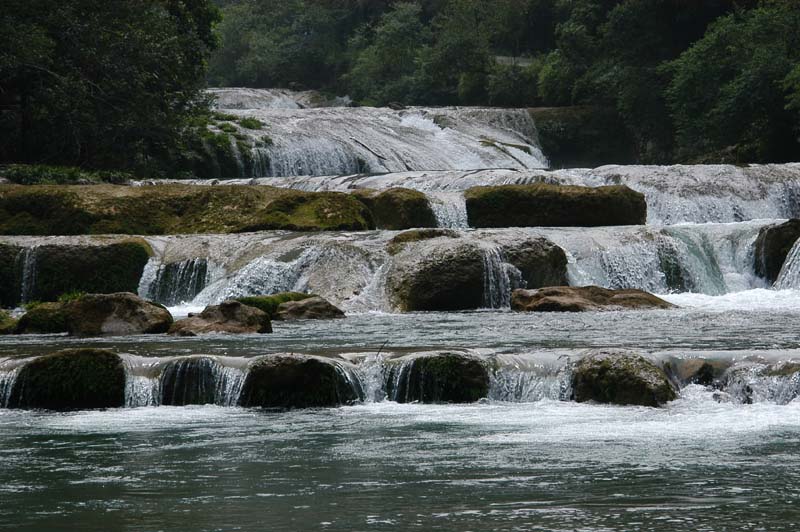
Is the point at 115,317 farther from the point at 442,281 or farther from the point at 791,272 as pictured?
the point at 791,272

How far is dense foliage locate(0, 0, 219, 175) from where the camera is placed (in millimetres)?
32594

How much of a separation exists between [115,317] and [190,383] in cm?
536

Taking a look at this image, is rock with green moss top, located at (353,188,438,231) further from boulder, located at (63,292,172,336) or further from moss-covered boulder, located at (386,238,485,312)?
boulder, located at (63,292,172,336)

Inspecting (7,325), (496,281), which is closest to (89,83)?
(496,281)

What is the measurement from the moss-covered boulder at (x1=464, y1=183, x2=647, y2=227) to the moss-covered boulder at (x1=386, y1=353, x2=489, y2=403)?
1427cm

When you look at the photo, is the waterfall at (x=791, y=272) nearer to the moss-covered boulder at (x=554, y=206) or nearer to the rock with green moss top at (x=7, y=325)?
the moss-covered boulder at (x=554, y=206)

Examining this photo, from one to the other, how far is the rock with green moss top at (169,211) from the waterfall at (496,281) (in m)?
4.51

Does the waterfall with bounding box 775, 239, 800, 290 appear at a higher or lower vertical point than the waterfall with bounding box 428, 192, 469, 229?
lower

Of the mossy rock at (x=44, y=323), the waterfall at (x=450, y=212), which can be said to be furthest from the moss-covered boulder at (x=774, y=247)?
the mossy rock at (x=44, y=323)

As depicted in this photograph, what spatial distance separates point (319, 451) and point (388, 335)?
696 cm

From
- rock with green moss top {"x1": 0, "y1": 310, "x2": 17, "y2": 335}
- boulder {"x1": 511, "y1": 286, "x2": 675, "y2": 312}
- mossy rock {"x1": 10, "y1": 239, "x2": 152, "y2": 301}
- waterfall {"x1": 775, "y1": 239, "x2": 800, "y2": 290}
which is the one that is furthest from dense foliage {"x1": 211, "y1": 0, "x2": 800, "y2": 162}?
rock with green moss top {"x1": 0, "y1": 310, "x2": 17, "y2": 335}

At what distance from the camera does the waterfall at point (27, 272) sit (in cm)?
2347

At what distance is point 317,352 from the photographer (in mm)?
14289

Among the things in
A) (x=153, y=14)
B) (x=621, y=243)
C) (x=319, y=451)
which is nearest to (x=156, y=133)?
(x=153, y=14)
